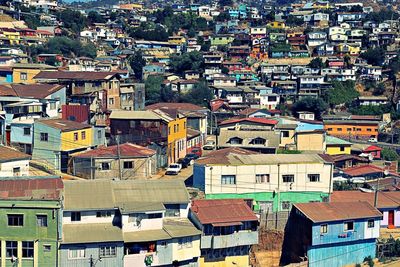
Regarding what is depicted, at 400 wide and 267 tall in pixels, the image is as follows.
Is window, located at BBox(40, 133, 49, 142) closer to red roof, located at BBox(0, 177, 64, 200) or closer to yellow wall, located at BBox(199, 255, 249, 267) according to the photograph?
red roof, located at BBox(0, 177, 64, 200)

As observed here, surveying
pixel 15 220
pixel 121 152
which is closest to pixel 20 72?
pixel 121 152

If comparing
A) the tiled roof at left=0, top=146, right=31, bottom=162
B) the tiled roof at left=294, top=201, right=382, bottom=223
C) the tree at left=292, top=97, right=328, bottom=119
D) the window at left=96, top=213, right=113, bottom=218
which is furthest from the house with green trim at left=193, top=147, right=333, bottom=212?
the tree at left=292, top=97, right=328, bottom=119

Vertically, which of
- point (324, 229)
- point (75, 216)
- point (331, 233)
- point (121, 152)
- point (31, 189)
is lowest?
point (331, 233)

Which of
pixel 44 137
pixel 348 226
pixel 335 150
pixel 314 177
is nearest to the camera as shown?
pixel 348 226

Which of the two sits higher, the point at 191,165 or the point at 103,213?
the point at 103,213

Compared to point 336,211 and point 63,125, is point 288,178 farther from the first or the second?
point 63,125

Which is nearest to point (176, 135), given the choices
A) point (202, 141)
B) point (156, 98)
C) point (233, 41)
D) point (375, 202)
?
point (202, 141)

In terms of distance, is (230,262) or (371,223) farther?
(371,223)
